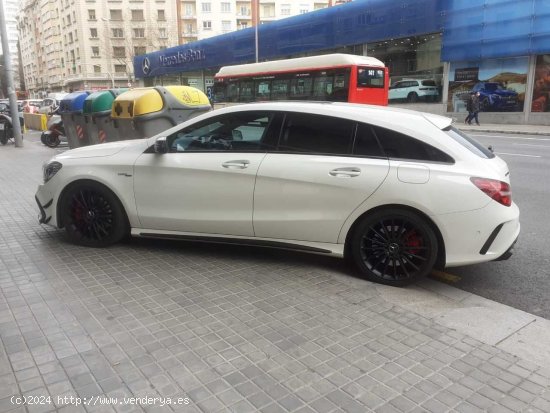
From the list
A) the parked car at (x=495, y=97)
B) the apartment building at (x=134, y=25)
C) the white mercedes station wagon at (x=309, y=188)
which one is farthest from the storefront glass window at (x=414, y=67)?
the apartment building at (x=134, y=25)

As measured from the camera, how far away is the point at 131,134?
9.29 m

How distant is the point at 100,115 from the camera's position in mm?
11039

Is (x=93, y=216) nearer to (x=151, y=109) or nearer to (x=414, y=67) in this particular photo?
(x=151, y=109)

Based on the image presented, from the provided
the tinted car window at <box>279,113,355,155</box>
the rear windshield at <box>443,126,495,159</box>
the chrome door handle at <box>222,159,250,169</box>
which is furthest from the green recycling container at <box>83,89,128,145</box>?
the rear windshield at <box>443,126,495,159</box>

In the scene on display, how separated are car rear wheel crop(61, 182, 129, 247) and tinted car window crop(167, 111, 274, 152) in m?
0.86

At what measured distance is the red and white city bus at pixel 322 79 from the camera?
19.4 metres

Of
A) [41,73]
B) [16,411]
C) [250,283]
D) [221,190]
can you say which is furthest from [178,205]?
[41,73]

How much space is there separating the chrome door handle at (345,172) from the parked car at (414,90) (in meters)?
26.8

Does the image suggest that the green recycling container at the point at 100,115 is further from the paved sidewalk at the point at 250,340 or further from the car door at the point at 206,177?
the paved sidewalk at the point at 250,340

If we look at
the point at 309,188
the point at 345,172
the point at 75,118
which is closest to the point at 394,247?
the point at 345,172

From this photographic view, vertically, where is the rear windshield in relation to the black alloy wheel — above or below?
above

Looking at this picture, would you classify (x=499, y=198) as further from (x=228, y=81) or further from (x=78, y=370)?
(x=228, y=81)

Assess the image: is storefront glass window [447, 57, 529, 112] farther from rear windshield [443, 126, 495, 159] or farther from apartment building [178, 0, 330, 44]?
apartment building [178, 0, 330, 44]

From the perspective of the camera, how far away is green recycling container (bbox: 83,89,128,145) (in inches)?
429
